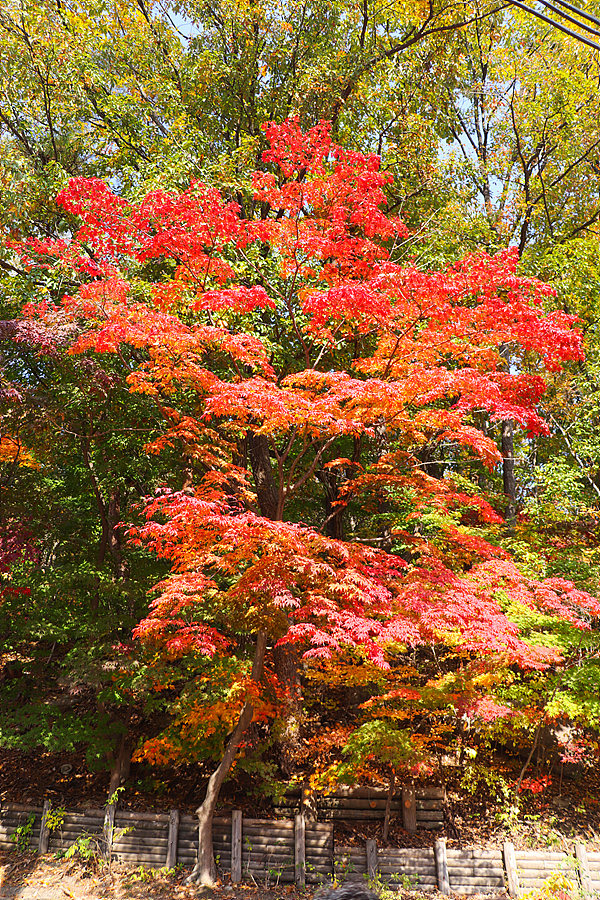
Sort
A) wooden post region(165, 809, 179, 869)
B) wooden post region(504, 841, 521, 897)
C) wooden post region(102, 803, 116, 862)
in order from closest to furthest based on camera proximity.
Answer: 1. wooden post region(504, 841, 521, 897)
2. wooden post region(165, 809, 179, 869)
3. wooden post region(102, 803, 116, 862)

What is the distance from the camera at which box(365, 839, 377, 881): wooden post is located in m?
8.02

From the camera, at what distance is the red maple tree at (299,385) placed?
285 inches

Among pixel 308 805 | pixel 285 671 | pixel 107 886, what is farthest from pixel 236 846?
pixel 285 671

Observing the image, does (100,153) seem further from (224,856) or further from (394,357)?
(224,856)

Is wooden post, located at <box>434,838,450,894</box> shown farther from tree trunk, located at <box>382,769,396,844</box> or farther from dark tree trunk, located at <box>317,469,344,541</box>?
dark tree trunk, located at <box>317,469,344,541</box>

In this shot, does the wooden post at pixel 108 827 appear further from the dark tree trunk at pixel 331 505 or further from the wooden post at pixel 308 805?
the dark tree trunk at pixel 331 505

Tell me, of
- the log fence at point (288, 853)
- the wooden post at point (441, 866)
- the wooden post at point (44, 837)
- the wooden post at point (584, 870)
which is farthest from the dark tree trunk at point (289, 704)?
the wooden post at point (584, 870)

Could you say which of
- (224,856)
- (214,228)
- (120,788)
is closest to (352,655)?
(224,856)

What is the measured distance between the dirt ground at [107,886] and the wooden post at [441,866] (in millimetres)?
122

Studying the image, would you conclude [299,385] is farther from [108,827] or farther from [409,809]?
[108,827]

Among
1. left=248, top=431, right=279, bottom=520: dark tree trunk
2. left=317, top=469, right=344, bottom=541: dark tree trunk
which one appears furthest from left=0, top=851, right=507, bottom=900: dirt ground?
left=317, top=469, right=344, bottom=541: dark tree trunk

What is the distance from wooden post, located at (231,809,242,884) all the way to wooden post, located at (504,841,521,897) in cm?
385

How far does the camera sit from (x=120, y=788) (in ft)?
30.3

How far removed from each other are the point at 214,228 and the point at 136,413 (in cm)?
376
